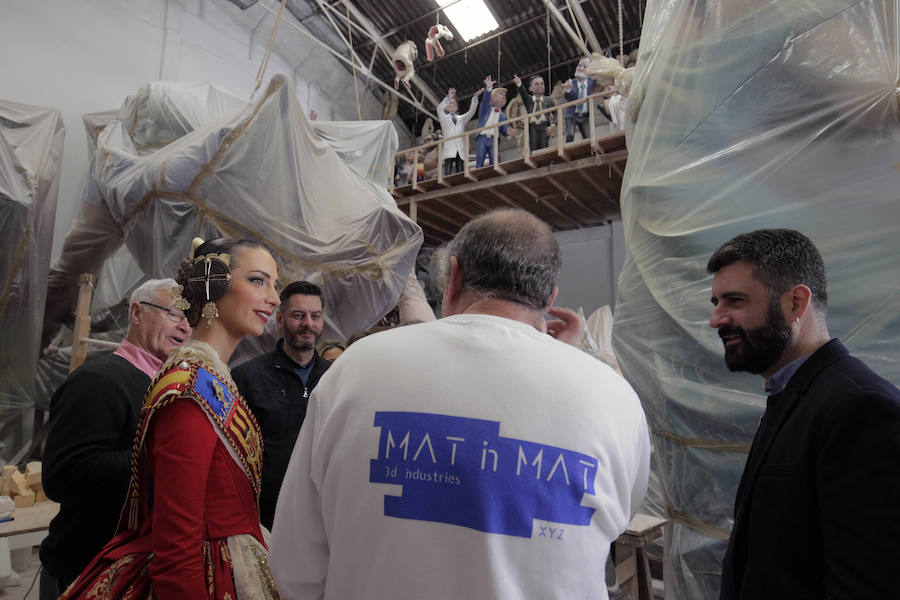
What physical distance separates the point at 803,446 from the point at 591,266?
963 cm

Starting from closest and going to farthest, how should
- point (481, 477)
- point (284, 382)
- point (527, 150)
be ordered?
point (481, 477)
point (284, 382)
point (527, 150)

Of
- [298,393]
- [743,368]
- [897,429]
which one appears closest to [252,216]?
[298,393]

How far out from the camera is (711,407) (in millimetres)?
1986

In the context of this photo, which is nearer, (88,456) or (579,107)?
(88,456)

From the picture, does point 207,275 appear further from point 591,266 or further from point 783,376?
point 591,266

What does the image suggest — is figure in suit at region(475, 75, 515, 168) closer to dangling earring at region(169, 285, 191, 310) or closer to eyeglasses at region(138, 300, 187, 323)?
eyeglasses at region(138, 300, 187, 323)

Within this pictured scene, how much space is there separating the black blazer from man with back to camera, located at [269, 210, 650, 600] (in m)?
0.40

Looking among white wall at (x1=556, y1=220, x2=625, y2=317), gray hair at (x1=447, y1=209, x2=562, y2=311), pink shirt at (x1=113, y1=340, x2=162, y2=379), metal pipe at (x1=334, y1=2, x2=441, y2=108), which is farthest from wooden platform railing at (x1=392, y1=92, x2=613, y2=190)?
gray hair at (x1=447, y1=209, x2=562, y2=311)

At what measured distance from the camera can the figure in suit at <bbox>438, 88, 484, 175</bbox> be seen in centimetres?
970

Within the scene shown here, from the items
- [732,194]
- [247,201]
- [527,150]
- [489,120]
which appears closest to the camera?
[732,194]

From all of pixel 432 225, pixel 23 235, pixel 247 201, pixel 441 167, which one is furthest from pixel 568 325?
pixel 432 225

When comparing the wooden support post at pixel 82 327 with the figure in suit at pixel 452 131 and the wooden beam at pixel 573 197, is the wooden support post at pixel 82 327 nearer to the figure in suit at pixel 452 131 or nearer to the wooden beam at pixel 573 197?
the figure in suit at pixel 452 131

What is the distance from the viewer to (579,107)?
868 cm

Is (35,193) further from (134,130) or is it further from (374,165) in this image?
(374,165)
